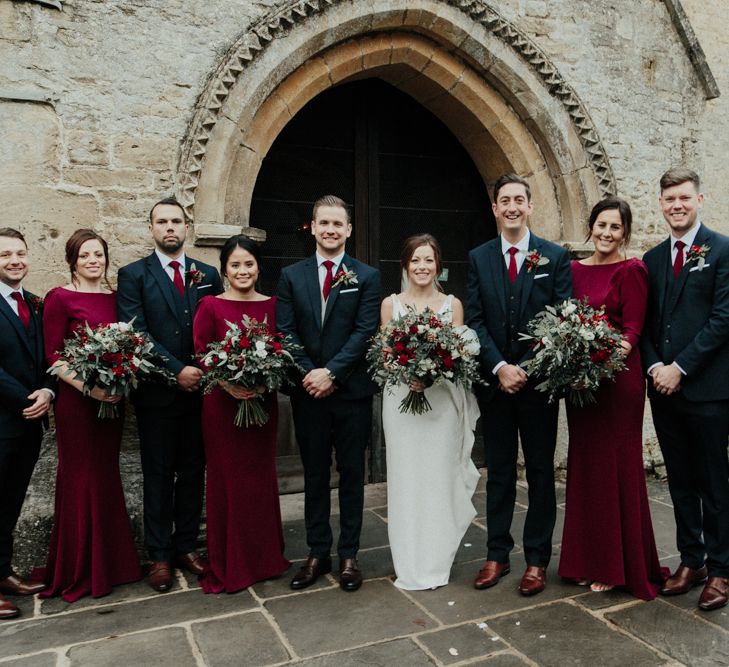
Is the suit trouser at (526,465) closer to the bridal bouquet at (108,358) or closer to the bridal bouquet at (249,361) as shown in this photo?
the bridal bouquet at (249,361)

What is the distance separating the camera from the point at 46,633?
11.7 feet

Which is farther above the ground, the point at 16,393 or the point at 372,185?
the point at 372,185

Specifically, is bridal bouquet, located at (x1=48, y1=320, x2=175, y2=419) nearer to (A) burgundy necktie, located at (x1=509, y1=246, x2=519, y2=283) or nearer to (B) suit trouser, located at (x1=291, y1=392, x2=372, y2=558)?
(B) suit trouser, located at (x1=291, y1=392, x2=372, y2=558)

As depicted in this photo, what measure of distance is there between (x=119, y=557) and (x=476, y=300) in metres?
2.66

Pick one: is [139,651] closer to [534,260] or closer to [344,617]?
[344,617]

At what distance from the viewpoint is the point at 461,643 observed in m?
3.38

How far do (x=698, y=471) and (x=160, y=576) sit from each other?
3184 mm

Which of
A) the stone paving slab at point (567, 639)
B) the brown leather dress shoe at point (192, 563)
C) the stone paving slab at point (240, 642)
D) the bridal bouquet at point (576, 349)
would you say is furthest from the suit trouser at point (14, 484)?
the bridal bouquet at point (576, 349)

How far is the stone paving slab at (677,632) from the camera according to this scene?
3232mm

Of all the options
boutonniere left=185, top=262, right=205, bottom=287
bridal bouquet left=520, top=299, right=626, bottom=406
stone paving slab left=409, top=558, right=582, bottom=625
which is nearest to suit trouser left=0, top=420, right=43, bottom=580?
boutonniere left=185, top=262, right=205, bottom=287

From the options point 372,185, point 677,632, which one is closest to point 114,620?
point 677,632

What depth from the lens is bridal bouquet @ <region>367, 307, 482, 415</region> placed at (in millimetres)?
3762

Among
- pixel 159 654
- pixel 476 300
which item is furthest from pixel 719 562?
pixel 159 654

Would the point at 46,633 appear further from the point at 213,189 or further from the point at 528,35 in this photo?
the point at 528,35
